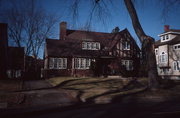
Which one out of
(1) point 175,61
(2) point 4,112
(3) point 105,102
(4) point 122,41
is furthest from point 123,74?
(2) point 4,112

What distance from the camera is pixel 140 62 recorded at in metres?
25.9

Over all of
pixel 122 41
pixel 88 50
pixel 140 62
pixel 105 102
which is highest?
pixel 122 41

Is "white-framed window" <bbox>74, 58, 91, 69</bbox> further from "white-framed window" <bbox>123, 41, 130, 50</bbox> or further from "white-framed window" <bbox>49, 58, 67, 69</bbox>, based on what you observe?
"white-framed window" <bbox>123, 41, 130, 50</bbox>

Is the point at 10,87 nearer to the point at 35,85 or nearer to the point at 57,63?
the point at 35,85

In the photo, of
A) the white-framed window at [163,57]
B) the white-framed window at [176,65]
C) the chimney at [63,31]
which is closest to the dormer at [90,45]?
the chimney at [63,31]

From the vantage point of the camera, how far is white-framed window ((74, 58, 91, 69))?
26.3m

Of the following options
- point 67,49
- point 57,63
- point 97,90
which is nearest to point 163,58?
point 67,49

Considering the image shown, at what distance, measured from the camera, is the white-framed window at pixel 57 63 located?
24781mm

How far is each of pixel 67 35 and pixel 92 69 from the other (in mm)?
9952

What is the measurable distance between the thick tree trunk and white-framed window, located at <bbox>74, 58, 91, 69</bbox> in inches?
585

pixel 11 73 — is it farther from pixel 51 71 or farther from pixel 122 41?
pixel 122 41

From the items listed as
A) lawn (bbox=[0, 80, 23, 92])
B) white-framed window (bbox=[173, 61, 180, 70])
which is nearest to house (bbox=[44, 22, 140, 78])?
white-framed window (bbox=[173, 61, 180, 70])

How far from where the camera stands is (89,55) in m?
26.8

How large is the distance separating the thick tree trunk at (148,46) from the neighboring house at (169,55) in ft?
55.7
